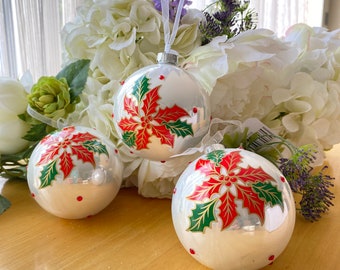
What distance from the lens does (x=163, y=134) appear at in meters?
0.37

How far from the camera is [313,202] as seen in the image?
402 millimetres

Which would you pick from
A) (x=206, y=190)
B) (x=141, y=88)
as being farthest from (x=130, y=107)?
(x=206, y=190)

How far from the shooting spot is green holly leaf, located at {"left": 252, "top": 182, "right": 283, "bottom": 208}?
0.29 metres

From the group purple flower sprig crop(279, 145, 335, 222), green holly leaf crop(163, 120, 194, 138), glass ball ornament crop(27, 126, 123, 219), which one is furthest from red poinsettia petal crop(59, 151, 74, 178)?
purple flower sprig crop(279, 145, 335, 222)

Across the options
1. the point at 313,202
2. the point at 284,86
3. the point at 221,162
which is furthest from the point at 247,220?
the point at 284,86

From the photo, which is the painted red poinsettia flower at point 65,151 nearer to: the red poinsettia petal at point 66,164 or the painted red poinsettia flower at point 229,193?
the red poinsettia petal at point 66,164

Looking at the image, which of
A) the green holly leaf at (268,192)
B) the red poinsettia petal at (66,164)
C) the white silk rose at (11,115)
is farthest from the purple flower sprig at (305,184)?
the white silk rose at (11,115)

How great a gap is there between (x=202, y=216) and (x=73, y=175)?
148mm

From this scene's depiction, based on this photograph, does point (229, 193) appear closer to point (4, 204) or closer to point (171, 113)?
point (171, 113)

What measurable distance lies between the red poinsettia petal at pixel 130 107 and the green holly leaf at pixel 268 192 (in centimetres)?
14

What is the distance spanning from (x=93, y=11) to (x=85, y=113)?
129 mm

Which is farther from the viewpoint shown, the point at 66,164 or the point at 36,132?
the point at 36,132

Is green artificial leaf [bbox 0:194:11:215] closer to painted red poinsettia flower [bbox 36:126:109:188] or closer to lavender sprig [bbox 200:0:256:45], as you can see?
painted red poinsettia flower [bbox 36:126:109:188]

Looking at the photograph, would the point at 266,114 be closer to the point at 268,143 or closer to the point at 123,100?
the point at 268,143
